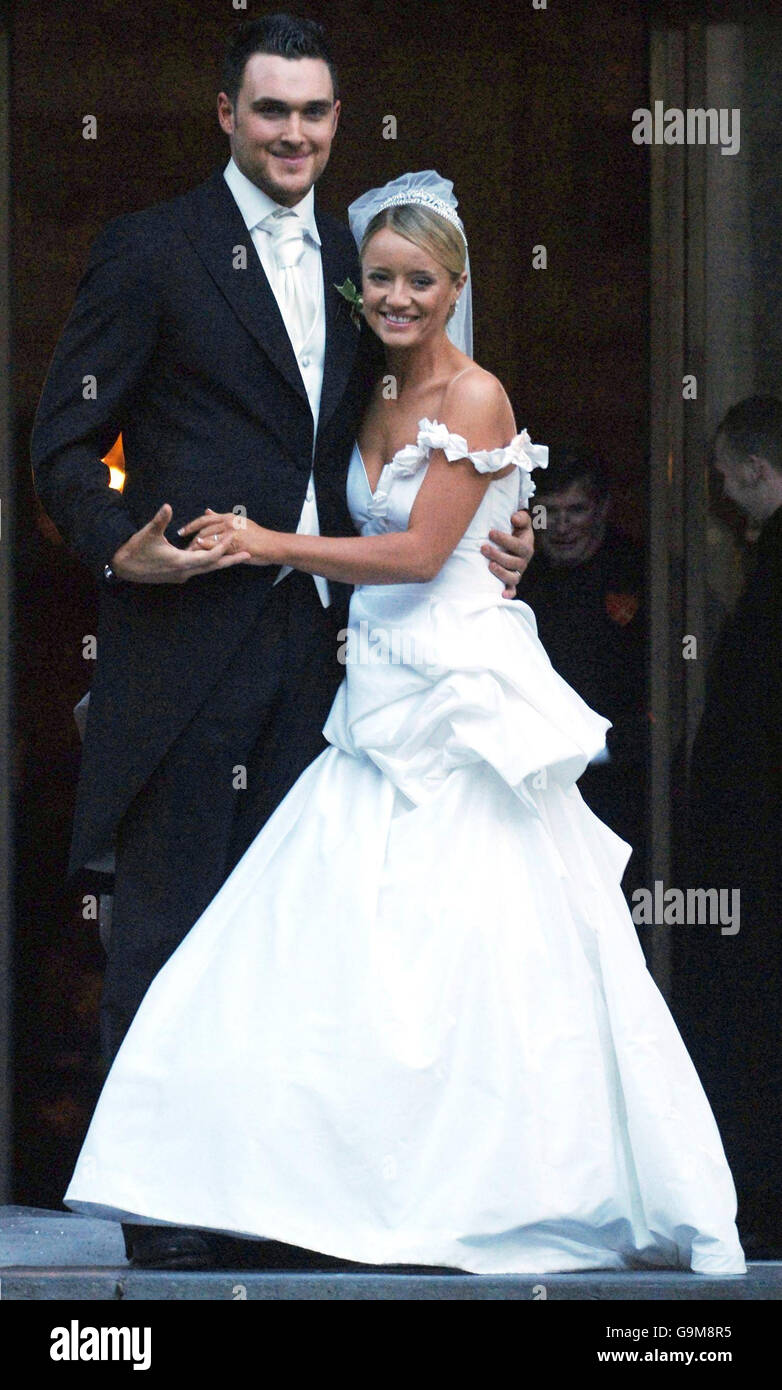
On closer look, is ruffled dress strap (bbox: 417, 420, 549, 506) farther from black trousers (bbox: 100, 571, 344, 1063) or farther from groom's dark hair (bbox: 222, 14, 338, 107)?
groom's dark hair (bbox: 222, 14, 338, 107)

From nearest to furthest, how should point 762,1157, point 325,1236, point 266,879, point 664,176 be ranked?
point 325,1236 → point 266,879 → point 762,1157 → point 664,176

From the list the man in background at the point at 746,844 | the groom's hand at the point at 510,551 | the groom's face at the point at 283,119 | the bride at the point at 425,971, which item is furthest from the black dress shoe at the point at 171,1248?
the groom's face at the point at 283,119

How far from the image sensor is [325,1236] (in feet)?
12.5

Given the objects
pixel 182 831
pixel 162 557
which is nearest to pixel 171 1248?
pixel 182 831

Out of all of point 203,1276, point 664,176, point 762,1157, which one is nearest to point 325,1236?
point 203,1276

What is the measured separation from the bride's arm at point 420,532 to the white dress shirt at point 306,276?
11cm

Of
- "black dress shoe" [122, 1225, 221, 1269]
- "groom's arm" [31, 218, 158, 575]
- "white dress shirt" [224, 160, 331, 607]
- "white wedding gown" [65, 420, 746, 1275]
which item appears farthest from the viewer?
"white dress shirt" [224, 160, 331, 607]

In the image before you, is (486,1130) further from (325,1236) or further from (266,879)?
(266,879)

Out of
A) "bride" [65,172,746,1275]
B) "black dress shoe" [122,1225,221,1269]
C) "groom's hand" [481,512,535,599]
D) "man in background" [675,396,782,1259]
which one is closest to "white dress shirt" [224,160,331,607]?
"bride" [65,172,746,1275]

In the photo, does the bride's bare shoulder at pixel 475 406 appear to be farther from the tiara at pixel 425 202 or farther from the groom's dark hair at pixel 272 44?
the groom's dark hair at pixel 272 44

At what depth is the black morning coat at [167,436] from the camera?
13.3ft

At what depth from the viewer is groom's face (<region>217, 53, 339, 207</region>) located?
4.11 meters

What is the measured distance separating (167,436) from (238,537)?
0.32 meters
